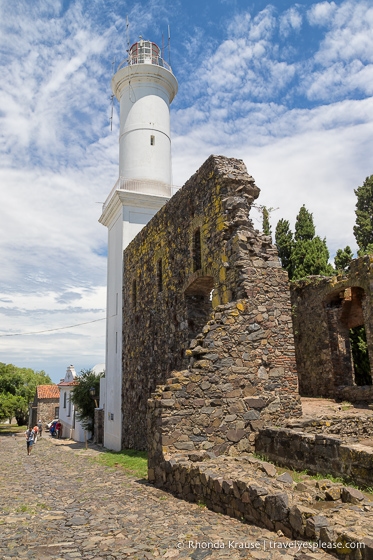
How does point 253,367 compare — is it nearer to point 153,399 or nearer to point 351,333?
point 153,399

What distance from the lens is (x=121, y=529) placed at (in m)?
5.41

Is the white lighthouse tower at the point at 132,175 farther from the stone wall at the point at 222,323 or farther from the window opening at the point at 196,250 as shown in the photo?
the window opening at the point at 196,250

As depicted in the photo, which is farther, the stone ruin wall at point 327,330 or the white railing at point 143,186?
the white railing at point 143,186

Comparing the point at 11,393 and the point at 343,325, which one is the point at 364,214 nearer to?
the point at 343,325

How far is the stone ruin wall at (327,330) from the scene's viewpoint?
582 inches

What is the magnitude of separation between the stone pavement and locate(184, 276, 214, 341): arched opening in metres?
4.32

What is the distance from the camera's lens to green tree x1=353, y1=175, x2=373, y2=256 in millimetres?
24469

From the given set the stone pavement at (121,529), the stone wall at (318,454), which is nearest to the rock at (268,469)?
the stone wall at (318,454)

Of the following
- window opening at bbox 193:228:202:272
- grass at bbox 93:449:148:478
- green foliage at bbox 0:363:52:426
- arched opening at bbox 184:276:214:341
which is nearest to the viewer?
grass at bbox 93:449:148:478

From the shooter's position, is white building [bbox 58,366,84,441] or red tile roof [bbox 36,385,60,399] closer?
white building [bbox 58,366,84,441]

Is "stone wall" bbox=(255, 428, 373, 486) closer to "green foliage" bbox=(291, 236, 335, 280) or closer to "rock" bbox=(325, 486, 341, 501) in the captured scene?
"rock" bbox=(325, 486, 341, 501)

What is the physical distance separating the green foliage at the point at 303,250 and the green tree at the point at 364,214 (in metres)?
3.28

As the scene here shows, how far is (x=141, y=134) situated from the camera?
2055 cm

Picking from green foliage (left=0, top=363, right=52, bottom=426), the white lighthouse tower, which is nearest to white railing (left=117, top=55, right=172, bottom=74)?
the white lighthouse tower
